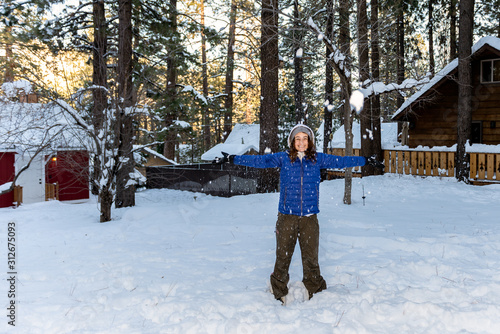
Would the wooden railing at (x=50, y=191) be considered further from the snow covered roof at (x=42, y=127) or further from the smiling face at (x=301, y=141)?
the smiling face at (x=301, y=141)

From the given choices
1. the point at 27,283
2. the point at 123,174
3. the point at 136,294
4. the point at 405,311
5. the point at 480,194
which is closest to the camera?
the point at 405,311

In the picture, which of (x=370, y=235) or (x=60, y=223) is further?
(x=60, y=223)

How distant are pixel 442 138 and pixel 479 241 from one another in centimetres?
1364

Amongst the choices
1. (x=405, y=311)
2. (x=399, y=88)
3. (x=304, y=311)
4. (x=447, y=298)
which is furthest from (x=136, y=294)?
(x=399, y=88)

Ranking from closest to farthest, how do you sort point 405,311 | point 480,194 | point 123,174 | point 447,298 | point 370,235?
point 405,311, point 447,298, point 370,235, point 123,174, point 480,194

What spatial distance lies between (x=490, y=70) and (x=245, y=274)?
55.1 ft

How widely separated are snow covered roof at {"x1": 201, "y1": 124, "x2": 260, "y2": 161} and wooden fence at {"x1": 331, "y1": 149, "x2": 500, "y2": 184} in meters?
10.5

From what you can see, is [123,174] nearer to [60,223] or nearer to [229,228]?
[60,223]

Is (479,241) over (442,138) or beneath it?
beneath

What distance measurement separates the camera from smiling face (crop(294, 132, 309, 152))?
3.88 m

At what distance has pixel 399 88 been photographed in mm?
7980

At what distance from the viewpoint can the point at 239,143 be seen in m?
28.3

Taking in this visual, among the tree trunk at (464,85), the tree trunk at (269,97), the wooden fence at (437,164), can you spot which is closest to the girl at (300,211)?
the tree trunk at (269,97)

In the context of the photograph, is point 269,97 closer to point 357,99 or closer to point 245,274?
point 357,99
